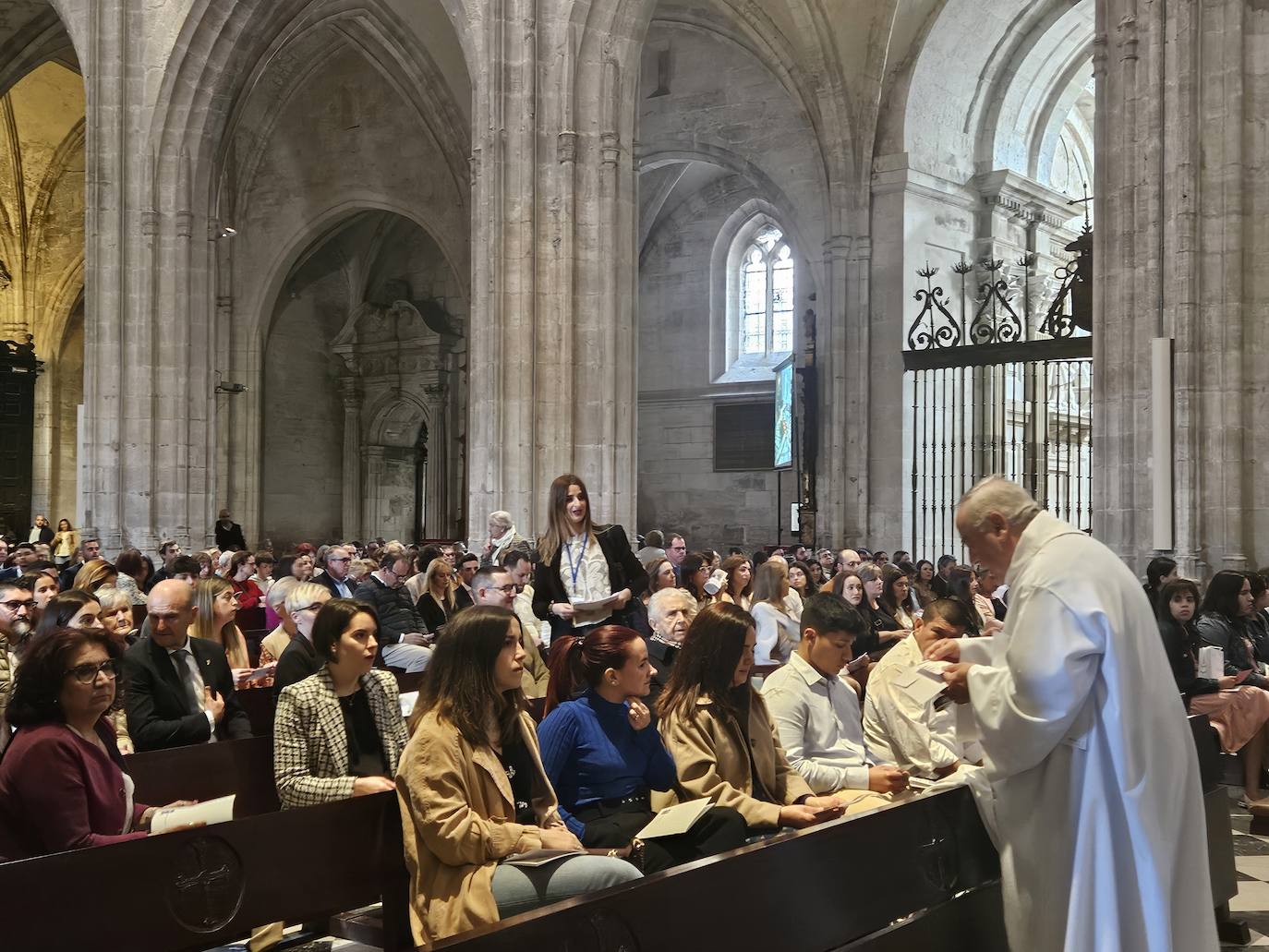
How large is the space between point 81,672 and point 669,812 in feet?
5.76

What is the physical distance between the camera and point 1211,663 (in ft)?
22.7

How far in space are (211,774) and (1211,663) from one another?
5.38 meters

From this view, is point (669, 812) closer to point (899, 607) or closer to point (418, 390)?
point (899, 607)

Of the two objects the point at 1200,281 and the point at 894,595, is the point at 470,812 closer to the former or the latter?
the point at 894,595

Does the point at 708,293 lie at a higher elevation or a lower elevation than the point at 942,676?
higher

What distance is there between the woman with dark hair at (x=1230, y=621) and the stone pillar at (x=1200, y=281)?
8.15 ft

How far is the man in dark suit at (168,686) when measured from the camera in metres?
4.86

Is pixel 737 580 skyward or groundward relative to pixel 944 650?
groundward

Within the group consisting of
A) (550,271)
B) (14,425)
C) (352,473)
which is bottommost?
(352,473)

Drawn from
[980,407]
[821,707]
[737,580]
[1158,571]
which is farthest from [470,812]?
[980,407]

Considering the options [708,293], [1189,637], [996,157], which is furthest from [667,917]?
[708,293]

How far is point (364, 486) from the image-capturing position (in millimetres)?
27391

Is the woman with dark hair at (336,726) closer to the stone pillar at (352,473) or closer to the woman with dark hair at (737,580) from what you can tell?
the woman with dark hair at (737,580)

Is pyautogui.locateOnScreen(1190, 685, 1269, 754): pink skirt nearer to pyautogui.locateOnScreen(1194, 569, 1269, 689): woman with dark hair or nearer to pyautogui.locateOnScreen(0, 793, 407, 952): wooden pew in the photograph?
pyautogui.locateOnScreen(1194, 569, 1269, 689): woman with dark hair
